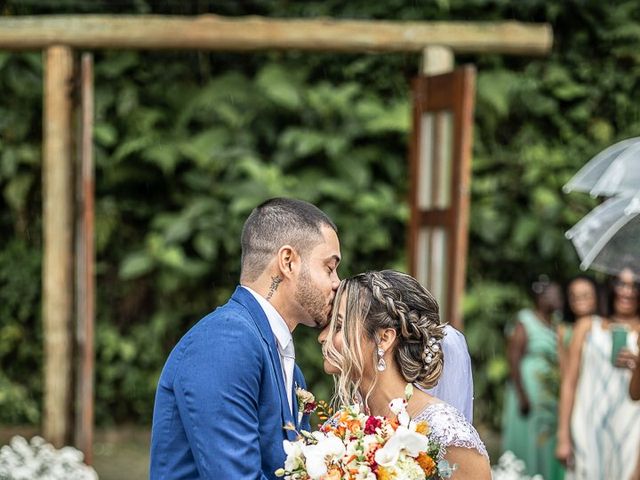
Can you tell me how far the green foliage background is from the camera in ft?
40.2

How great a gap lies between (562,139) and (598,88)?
2.26 feet

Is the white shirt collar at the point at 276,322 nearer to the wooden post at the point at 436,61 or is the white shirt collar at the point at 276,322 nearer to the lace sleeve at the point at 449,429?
the lace sleeve at the point at 449,429

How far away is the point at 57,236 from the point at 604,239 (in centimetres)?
380

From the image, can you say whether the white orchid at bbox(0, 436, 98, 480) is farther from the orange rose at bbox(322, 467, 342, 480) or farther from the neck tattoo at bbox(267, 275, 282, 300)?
the orange rose at bbox(322, 467, 342, 480)

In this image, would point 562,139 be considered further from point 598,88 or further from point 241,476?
point 241,476

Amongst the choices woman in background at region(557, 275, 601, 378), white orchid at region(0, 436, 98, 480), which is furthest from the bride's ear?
woman in background at region(557, 275, 601, 378)

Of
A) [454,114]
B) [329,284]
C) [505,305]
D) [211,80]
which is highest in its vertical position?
[211,80]

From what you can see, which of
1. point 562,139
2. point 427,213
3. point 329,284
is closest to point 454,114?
point 427,213

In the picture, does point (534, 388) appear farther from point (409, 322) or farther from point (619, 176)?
point (409, 322)

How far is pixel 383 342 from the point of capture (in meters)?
3.46

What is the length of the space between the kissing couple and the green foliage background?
27.8 ft

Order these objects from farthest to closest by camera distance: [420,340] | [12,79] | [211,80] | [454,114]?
[211,80]
[12,79]
[454,114]
[420,340]

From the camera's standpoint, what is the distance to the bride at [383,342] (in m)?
3.44

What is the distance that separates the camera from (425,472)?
319cm
